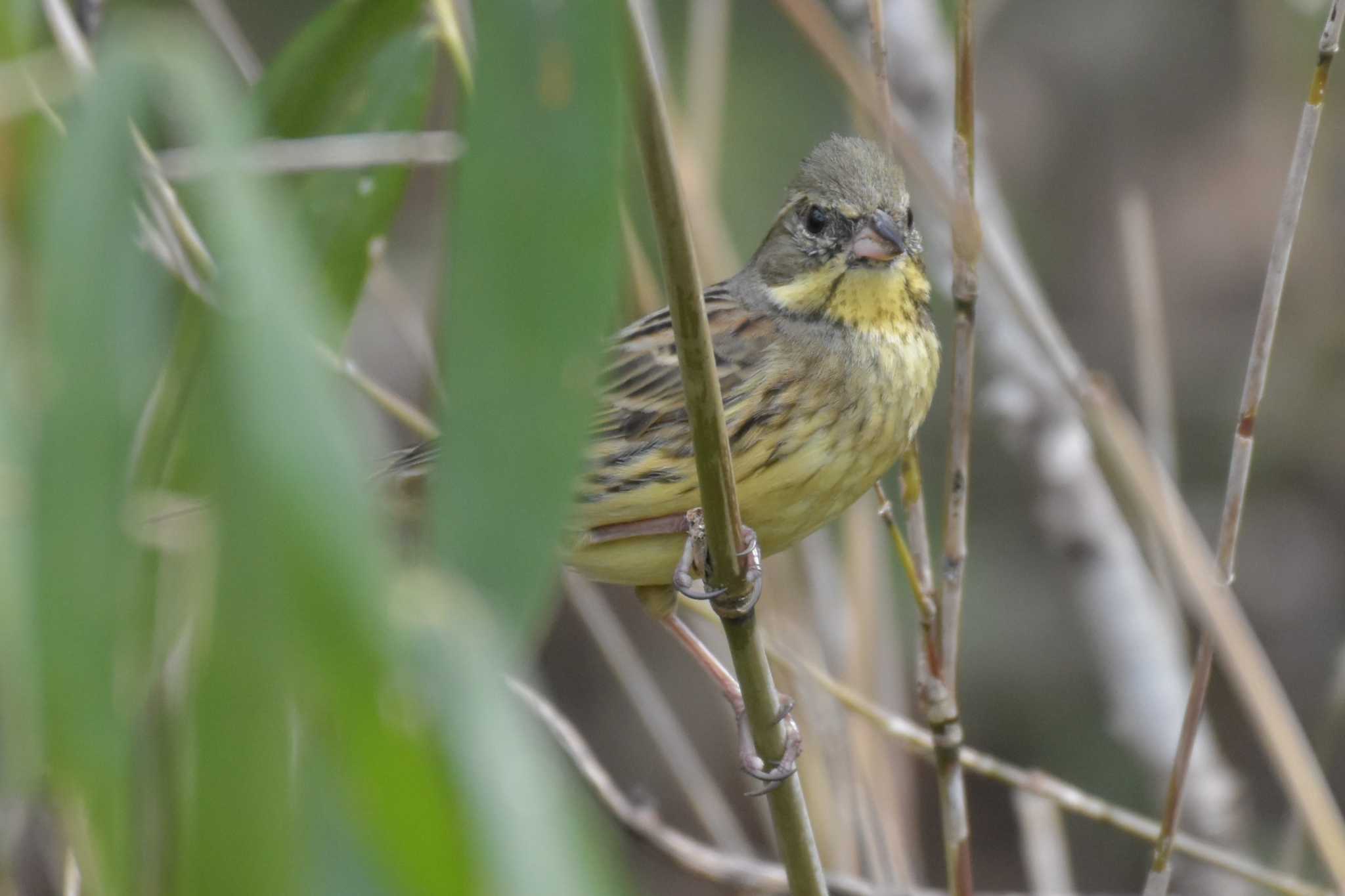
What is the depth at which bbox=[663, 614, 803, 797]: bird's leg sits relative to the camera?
239 centimetres

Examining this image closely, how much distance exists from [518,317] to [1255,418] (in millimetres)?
1301

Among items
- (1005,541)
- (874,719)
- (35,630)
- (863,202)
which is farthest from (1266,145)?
(35,630)

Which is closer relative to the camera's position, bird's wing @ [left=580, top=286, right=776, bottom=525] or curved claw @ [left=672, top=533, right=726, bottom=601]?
curved claw @ [left=672, top=533, right=726, bottom=601]

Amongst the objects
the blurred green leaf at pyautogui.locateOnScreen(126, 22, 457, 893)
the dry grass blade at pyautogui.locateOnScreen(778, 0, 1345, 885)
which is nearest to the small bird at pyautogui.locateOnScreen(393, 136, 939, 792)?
the dry grass blade at pyautogui.locateOnScreen(778, 0, 1345, 885)

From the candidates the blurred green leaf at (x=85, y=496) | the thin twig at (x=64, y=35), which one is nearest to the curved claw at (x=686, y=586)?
the blurred green leaf at (x=85, y=496)

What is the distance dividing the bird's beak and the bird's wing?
0.26m

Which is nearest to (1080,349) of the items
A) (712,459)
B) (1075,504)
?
(1075,504)

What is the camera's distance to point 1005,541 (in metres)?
5.72

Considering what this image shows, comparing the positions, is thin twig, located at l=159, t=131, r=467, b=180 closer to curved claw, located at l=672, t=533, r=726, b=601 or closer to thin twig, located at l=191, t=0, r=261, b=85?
thin twig, located at l=191, t=0, r=261, b=85

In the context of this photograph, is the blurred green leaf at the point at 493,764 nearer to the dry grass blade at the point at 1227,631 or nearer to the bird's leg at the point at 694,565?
the bird's leg at the point at 694,565

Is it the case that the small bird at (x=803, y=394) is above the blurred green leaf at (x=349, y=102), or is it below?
below

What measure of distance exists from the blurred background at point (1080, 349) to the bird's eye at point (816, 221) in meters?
1.10

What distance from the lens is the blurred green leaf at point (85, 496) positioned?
4.99 feet

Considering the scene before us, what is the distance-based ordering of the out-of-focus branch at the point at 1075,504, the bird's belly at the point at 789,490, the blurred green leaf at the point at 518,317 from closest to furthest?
1. the blurred green leaf at the point at 518,317
2. the bird's belly at the point at 789,490
3. the out-of-focus branch at the point at 1075,504
